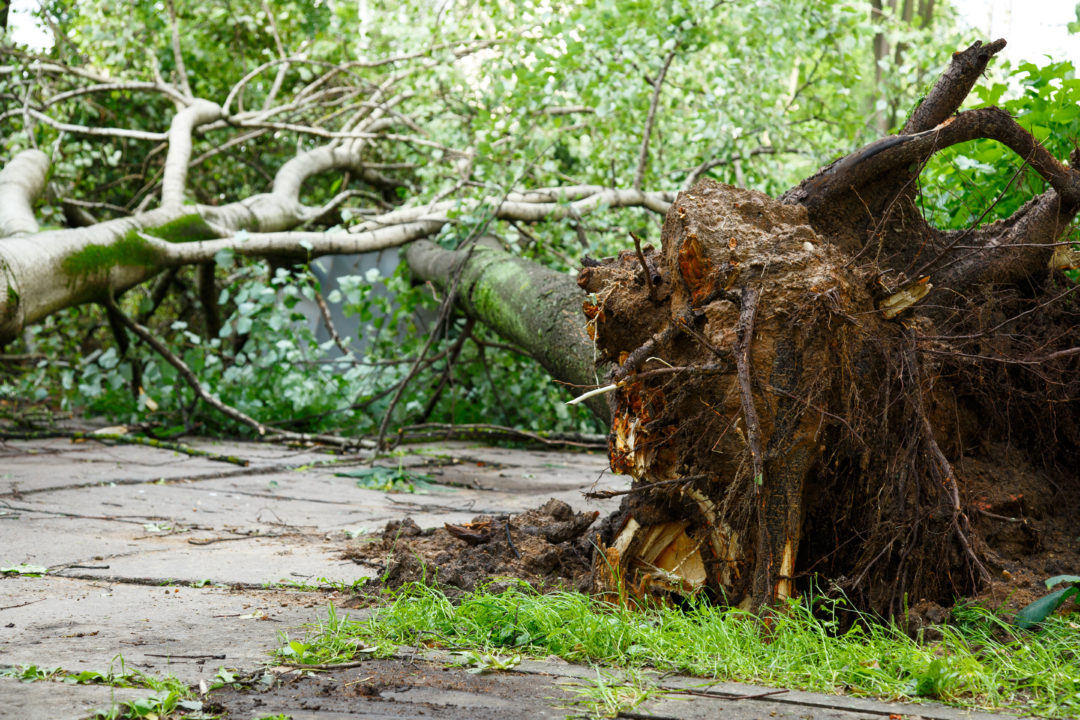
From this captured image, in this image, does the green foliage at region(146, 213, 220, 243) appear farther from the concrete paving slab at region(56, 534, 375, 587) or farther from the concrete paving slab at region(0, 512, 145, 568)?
the concrete paving slab at region(56, 534, 375, 587)

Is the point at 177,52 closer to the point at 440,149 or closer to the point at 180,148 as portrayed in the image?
the point at 180,148

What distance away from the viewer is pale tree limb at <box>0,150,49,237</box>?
555cm

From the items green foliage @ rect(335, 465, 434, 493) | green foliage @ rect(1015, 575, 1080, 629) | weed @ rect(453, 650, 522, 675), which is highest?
green foliage @ rect(1015, 575, 1080, 629)

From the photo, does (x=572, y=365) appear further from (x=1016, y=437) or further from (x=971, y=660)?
(x=971, y=660)

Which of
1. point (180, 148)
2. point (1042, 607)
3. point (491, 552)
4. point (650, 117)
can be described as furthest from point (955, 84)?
point (180, 148)

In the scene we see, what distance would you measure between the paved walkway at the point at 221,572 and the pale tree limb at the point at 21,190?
143 cm

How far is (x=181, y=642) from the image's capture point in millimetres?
2129

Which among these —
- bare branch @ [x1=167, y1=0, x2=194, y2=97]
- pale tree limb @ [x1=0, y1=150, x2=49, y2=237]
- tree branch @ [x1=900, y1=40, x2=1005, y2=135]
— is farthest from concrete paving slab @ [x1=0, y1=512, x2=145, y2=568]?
bare branch @ [x1=167, y1=0, x2=194, y2=97]

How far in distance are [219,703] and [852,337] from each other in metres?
1.68

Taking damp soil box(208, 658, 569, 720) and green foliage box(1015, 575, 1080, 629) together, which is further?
green foliage box(1015, 575, 1080, 629)

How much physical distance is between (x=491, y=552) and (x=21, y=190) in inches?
193

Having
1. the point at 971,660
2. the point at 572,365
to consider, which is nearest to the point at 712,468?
the point at 971,660

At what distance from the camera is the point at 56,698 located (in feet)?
5.48

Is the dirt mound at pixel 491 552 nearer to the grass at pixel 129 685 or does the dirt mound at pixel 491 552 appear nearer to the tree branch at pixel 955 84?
the grass at pixel 129 685
